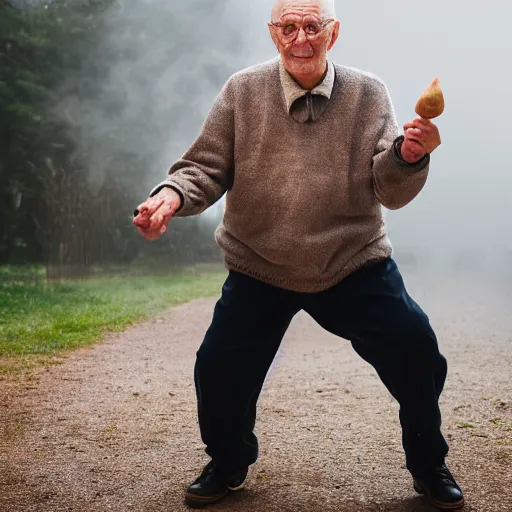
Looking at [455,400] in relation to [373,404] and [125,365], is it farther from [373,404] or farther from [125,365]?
[125,365]

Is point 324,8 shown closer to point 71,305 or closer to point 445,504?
point 445,504

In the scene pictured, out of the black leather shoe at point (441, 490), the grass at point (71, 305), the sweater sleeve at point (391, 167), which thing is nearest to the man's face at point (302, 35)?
the sweater sleeve at point (391, 167)

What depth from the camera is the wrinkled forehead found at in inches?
113

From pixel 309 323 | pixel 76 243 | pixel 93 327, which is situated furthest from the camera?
pixel 76 243

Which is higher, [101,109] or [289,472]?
[101,109]

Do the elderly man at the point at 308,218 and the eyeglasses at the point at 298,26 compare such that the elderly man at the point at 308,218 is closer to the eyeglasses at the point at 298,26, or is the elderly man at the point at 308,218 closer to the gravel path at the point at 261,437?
the eyeglasses at the point at 298,26

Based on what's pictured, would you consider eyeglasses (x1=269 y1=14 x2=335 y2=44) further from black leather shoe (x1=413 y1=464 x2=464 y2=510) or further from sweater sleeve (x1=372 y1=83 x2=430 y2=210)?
black leather shoe (x1=413 y1=464 x2=464 y2=510)

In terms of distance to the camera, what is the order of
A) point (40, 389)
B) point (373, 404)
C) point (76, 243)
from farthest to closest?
point (76, 243), point (40, 389), point (373, 404)

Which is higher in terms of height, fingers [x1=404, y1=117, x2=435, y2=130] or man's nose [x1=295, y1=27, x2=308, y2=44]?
man's nose [x1=295, y1=27, x2=308, y2=44]

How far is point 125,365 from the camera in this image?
7156mm

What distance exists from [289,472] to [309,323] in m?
7.79

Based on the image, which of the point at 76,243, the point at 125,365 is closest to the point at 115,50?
the point at 76,243

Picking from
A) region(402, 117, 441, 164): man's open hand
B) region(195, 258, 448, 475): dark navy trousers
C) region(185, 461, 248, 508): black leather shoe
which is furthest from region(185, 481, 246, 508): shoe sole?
region(402, 117, 441, 164): man's open hand

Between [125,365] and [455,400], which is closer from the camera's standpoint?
[455,400]
